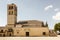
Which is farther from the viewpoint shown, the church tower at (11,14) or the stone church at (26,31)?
the church tower at (11,14)

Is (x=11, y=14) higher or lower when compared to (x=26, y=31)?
higher

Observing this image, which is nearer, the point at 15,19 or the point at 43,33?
the point at 43,33

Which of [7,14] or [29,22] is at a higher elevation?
[7,14]

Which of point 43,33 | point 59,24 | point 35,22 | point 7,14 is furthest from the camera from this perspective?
point 59,24

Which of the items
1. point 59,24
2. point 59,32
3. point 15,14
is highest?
point 15,14

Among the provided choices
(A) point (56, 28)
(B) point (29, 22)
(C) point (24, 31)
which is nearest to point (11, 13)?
(B) point (29, 22)

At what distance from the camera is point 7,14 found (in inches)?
1797

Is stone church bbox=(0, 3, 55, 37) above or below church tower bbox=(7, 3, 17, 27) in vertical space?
below

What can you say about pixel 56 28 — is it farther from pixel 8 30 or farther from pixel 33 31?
pixel 8 30

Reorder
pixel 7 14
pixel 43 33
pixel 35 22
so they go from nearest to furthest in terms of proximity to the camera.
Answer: pixel 43 33
pixel 35 22
pixel 7 14

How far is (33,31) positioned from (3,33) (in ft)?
29.2

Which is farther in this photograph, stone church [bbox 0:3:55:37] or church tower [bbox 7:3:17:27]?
church tower [bbox 7:3:17:27]

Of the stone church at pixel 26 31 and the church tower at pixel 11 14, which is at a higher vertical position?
the church tower at pixel 11 14

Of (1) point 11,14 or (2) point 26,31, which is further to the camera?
(1) point 11,14
